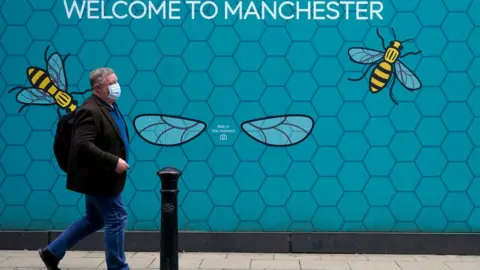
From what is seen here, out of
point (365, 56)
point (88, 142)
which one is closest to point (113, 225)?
point (88, 142)

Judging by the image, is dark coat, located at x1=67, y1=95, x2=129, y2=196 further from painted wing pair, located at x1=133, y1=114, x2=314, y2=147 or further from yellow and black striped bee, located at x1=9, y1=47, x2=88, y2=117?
yellow and black striped bee, located at x1=9, y1=47, x2=88, y2=117

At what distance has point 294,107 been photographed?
19.9 feet

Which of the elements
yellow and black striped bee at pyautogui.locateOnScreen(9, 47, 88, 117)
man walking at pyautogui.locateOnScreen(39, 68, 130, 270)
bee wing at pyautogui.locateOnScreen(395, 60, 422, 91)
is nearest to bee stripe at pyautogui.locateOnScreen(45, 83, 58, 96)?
yellow and black striped bee at pyautogui.locateOnScreen(9, 47, 88, 117)

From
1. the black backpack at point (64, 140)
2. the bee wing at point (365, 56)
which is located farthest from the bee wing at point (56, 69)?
the bee wing at point (365, 56)

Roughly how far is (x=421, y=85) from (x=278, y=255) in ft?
7.55

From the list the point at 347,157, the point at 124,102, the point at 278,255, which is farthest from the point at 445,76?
the point at 124,102

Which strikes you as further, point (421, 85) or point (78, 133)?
point (421, 85)

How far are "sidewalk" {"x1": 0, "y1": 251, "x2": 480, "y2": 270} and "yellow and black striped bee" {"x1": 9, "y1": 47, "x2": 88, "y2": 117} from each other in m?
1.55

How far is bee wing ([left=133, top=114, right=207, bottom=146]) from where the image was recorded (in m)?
6.09

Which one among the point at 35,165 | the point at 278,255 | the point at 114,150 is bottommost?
the point at 278,255

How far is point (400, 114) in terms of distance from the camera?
19.9 ft

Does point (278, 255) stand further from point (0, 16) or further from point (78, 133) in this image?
point (0, 16)

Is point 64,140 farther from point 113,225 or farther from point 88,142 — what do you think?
point 113,225

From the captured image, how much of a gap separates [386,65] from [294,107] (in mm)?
1049
